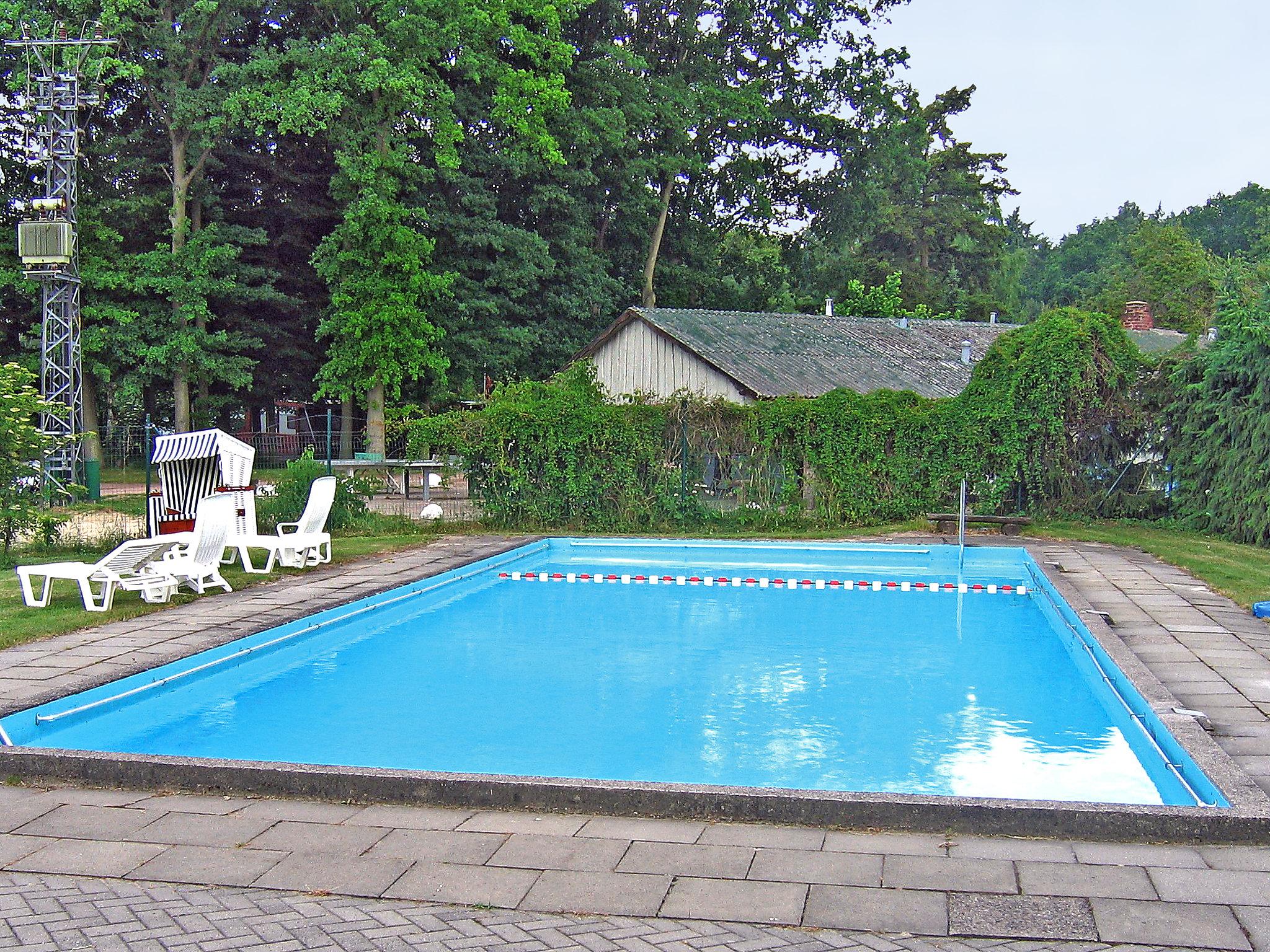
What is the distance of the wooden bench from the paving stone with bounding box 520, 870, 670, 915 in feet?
41.7

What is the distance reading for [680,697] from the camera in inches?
330

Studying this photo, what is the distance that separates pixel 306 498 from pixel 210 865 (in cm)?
1102

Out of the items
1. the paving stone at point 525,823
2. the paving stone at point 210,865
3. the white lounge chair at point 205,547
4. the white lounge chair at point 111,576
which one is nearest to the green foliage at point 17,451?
the white lounge chair at point 111,576

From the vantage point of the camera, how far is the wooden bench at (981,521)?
16.3 meters

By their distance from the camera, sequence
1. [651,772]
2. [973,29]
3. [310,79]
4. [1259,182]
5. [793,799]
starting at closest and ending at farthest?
[793,799], [651,772], [973,29], [310,79], [1259,182]

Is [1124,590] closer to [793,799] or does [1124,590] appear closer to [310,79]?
[793,799]

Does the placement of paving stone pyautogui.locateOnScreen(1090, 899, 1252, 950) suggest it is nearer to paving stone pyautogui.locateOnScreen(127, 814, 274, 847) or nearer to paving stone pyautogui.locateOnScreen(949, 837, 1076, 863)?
paving stone pyautogui.locateOnScreen(949, 837, 1076, 863)

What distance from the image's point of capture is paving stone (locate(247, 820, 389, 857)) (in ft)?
14.7

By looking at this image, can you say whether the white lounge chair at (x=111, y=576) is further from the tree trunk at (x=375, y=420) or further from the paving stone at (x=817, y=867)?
the tree trunk at (x=375, y=420)


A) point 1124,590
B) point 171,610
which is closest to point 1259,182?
point 1124,590

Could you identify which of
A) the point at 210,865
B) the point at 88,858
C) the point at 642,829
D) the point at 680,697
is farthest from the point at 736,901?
the point at 680,697

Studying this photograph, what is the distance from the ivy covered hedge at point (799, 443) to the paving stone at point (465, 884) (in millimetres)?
12740

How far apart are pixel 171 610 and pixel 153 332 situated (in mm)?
20025

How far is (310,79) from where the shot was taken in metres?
26.5
